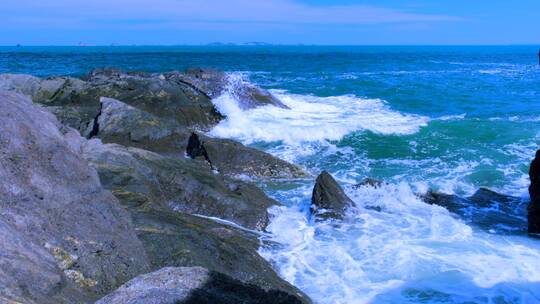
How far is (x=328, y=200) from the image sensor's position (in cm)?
1125

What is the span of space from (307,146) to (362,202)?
6854mm

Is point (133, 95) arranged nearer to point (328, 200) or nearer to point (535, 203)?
point (328, 200)

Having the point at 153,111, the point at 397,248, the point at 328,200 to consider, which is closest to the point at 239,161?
the point at 328,200

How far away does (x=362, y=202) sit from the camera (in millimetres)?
12195

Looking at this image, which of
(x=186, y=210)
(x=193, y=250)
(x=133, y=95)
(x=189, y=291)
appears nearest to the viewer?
(x=189, y=291)

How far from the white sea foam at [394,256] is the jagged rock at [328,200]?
0.87 ft

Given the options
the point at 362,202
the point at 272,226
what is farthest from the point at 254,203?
the point at 362,202

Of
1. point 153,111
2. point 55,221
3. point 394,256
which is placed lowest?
point 394,256

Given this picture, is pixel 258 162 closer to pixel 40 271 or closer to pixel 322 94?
pixel 40 271

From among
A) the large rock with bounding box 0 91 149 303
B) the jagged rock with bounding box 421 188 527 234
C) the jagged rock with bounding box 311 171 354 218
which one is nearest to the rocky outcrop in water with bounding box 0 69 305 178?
the jagged rock with bounding box 311 171 354 218

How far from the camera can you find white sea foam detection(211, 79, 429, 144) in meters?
20.0

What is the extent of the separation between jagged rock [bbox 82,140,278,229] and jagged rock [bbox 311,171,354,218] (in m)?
0.96

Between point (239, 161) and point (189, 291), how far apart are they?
9656 millimetres

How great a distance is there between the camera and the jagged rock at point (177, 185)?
856cm
